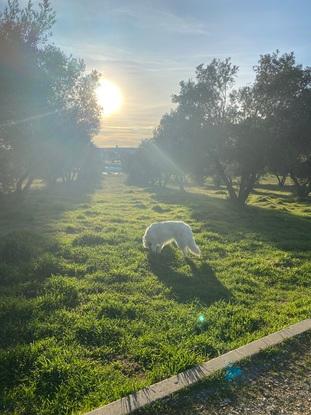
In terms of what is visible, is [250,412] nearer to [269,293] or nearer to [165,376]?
[165,376]

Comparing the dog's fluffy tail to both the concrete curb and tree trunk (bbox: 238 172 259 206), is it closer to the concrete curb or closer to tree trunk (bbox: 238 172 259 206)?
the concrete curb

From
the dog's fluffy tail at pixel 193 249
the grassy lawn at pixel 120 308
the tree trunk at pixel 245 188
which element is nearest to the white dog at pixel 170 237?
the dog's fluffy tail at pixel 193 249

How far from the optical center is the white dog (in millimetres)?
14523

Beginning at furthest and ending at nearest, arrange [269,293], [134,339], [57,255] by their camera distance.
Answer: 1. [57,255]
2. [269,293]
3. [134,339]

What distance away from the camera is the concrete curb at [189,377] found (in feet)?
18.2

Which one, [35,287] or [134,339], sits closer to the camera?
[134,339]

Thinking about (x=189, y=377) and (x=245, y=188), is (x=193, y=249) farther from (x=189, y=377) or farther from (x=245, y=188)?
(x=245, y=188)

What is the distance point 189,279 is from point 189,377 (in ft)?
18.4

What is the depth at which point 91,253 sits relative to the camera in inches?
575

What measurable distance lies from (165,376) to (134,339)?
138 cm

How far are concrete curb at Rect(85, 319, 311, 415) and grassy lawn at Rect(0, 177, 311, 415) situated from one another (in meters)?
0.22

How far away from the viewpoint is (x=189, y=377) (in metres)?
6.33

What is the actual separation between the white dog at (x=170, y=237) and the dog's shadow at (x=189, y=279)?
0.36m

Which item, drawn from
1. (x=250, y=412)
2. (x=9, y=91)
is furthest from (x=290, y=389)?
(x=9, y=91)
